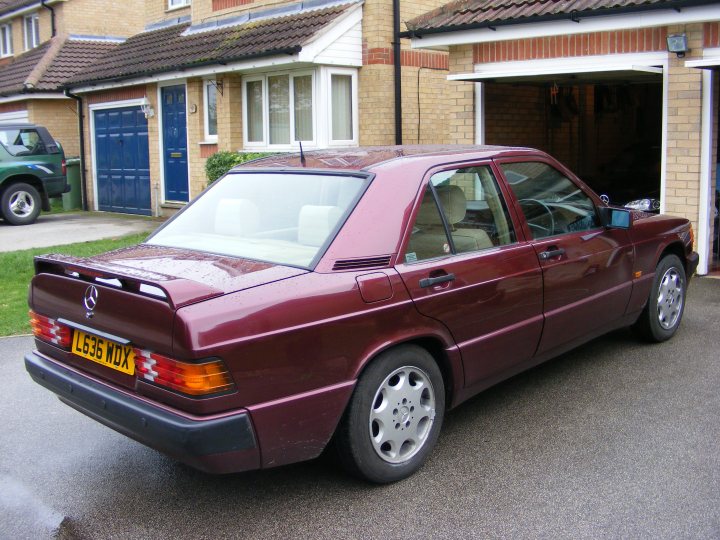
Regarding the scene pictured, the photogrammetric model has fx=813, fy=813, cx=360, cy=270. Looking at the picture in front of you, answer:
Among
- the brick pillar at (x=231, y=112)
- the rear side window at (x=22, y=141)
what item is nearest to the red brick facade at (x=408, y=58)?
the brick pillar at (x=231, y=112)

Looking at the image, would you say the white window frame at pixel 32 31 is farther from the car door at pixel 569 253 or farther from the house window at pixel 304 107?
the car door at pixel 569 253

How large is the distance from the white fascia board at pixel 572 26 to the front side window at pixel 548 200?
3.98m

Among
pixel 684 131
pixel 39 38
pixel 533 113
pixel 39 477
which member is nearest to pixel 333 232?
pixel 39 477


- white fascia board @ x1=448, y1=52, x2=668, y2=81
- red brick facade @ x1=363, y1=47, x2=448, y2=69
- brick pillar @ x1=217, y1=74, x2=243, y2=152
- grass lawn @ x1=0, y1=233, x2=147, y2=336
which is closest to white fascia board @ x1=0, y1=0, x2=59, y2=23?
brick pillar @ x1=217, y1=74, x2=243, y2=152

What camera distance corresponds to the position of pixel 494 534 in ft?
11.6

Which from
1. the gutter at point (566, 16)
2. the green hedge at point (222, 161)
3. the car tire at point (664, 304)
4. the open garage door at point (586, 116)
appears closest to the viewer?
the car tire at point (664, 304)

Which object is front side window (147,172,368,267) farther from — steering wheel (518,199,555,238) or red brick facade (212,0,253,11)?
red brick facade (212,0,253,11)

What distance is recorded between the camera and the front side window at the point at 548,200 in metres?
5.01

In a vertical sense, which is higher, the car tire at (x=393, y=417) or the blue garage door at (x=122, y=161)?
the blue garage door at (x=122, y=161)

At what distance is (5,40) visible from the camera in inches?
1035

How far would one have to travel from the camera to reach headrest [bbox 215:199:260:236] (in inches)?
177

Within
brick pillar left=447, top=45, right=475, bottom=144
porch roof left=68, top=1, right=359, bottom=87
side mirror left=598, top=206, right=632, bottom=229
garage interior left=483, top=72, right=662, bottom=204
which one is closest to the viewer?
side mirror left=598, top=206, right=632, bottom=229

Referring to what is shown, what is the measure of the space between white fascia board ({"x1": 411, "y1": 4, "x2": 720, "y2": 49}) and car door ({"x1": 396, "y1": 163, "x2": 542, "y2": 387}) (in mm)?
4859

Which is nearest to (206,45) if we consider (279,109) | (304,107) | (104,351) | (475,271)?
(279,109)
